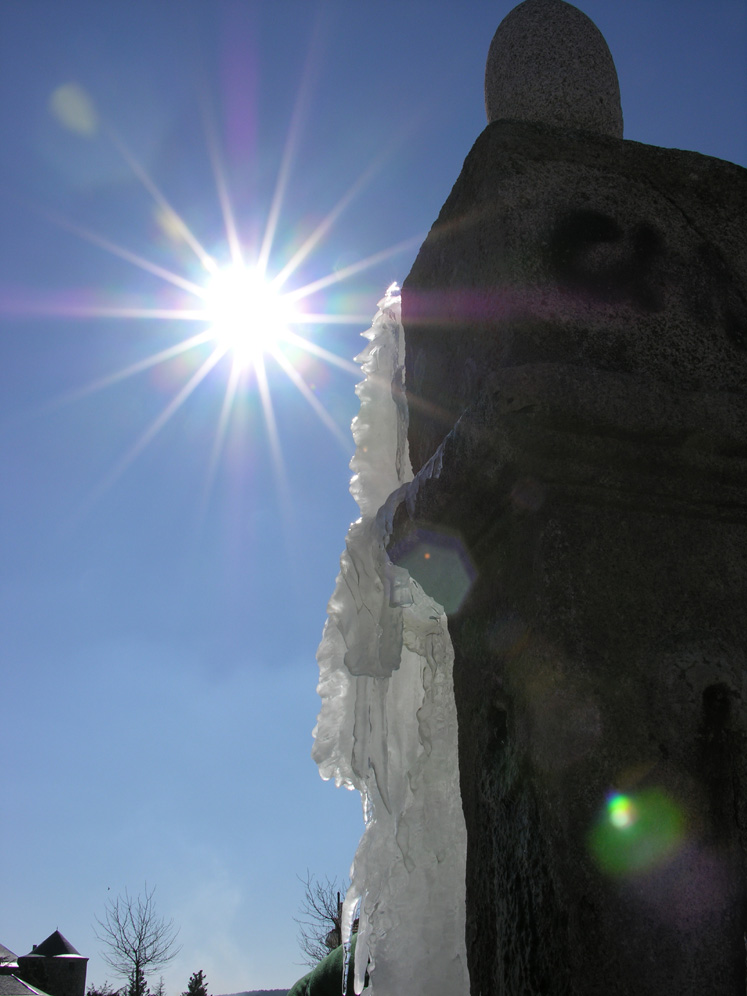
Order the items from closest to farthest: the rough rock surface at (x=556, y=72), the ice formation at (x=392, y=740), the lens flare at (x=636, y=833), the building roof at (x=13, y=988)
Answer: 1. the lens flare at (x=636, y=833)
2. the ice formation at (x=392, y=740)
3. the rough rock surface at (x=556, y=72)
4. the building roof at (x=13, y=988)

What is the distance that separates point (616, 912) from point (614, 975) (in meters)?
0.09

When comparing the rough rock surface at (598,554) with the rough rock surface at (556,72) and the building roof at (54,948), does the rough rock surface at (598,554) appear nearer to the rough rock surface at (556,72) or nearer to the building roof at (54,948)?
the rough rock surface at (556,72)

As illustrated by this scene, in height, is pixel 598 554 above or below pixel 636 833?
above

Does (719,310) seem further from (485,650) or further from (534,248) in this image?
(485,650)

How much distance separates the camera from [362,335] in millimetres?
2652

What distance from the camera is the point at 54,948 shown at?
2556 cm

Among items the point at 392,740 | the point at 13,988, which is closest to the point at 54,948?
the point at 13,988

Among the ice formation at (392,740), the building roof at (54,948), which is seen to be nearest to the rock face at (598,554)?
the ice formation at (392,740)

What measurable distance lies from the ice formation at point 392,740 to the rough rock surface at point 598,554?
0.33 m

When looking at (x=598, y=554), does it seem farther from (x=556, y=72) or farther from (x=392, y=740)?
(x=556, y=72)

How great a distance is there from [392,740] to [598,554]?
100cm

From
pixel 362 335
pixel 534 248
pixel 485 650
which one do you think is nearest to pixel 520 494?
pixel 485 650

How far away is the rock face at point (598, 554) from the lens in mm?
1273

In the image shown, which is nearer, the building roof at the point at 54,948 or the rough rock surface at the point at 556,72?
the rough rock surface at the point at 556,72
